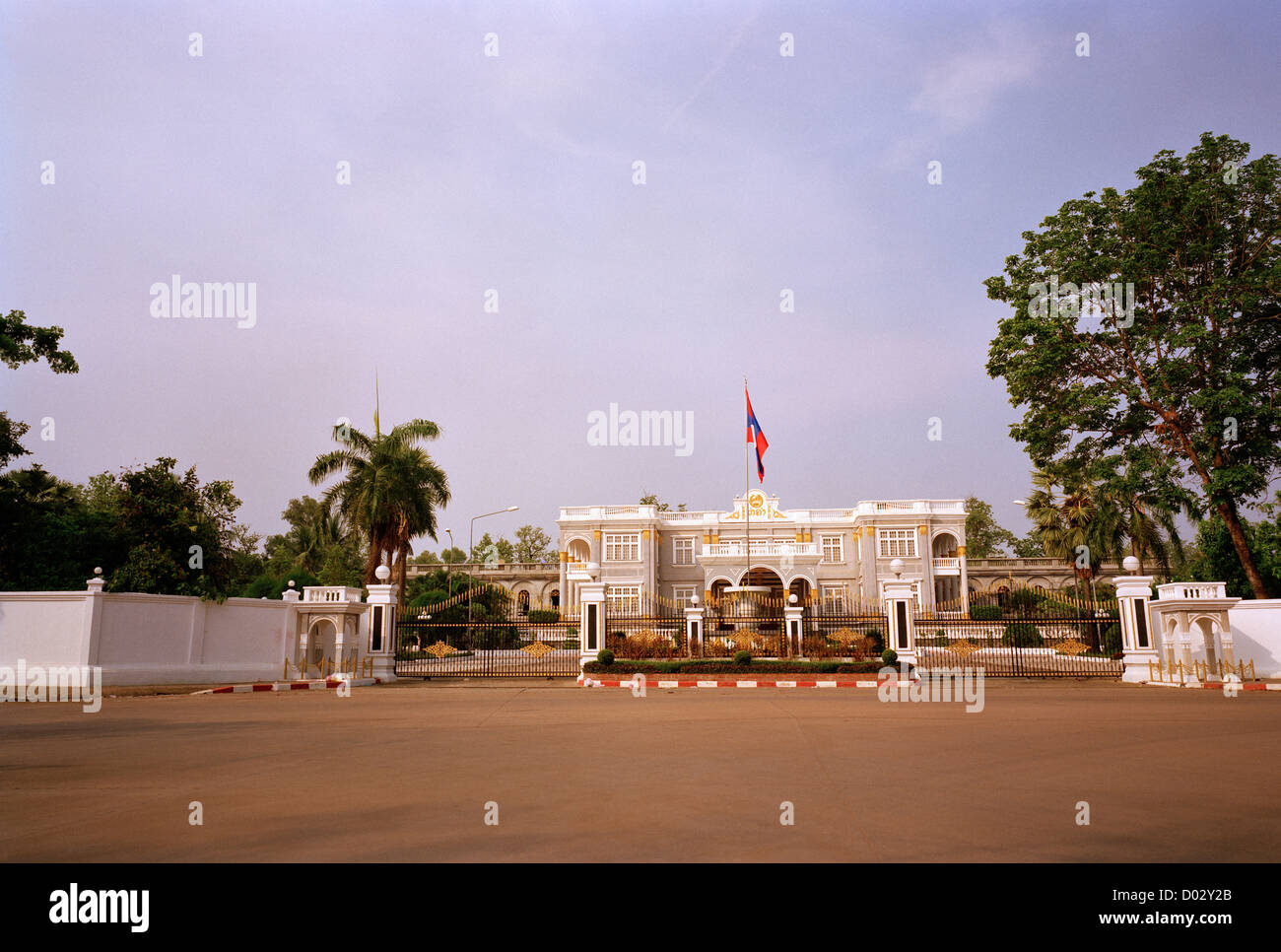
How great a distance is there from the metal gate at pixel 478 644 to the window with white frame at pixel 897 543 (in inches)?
914

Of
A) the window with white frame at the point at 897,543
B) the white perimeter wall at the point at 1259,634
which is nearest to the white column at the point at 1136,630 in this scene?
the white perimeter wall at the point at 1259,634

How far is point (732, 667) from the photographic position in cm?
2264

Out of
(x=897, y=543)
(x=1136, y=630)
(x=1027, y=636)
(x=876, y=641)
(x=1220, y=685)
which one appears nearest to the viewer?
(x=1220, y=685)

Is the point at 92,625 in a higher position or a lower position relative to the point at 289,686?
higher

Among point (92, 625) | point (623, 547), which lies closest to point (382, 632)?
point (92, 625)

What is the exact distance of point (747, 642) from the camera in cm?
2767

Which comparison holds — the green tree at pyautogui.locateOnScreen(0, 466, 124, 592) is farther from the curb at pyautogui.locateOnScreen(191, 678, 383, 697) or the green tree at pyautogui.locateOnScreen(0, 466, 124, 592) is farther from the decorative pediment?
the decorative pediment

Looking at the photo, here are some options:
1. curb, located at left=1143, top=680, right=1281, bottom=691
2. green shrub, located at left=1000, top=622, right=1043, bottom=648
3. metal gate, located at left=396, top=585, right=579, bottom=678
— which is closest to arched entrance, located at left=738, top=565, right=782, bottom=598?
metal gate, located at left=396, top=585, right=579, bottom=678

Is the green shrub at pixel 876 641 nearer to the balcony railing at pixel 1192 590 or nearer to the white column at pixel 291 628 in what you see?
the balcony railing at pixel 1192 590

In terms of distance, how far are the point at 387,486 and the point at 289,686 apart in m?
11.8

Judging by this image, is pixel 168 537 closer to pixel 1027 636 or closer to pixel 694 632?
pixel 694 632

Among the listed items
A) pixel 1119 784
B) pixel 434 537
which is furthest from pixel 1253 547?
pixel 434 537

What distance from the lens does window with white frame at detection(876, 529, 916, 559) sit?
176 ft

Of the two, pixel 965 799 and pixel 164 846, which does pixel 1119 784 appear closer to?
pixel 965 799
